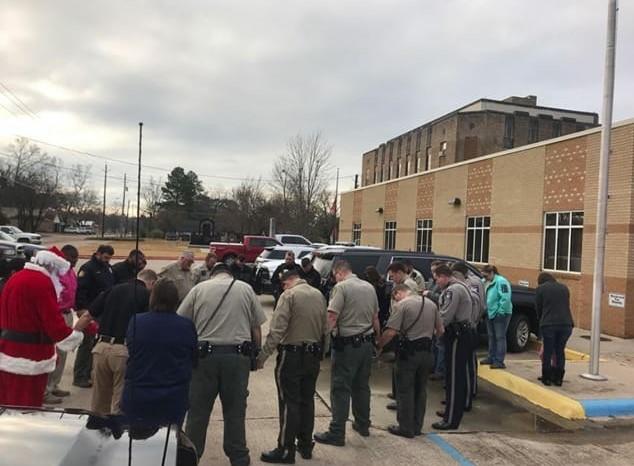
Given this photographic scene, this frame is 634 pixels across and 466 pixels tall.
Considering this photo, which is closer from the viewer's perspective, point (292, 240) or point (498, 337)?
point (498, 337)

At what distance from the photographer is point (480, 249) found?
845 inches

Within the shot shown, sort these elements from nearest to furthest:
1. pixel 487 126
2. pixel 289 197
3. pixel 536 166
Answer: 1. pixel 536 166
2. pixel 289 197
3. pixel 487 126

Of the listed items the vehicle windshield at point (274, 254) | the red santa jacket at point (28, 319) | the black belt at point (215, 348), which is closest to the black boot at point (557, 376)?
the black belt at point (215, 348)

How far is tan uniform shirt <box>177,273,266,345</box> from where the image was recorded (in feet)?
15.9

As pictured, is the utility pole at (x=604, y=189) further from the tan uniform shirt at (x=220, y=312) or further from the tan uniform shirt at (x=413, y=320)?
the tan uniform shirt at (x=220, y=312)

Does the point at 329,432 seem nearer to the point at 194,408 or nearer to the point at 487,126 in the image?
the point at 194,408

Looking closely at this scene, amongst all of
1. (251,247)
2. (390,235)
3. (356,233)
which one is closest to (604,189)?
(251,247)

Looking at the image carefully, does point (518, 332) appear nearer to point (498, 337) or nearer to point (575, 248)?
point (498, 337)

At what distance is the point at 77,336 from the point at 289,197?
146 ft

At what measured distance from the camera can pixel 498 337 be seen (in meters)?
9.30

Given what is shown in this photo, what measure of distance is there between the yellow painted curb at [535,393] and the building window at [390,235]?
71.1 feet

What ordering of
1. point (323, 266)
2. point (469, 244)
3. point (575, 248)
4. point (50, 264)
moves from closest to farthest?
point (50, 264) < point (323, 266) < point (575, 248) < point (469, 244)

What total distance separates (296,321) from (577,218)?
44.1 ft

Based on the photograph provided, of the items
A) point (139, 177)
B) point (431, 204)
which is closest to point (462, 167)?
A: point (431, 204)
